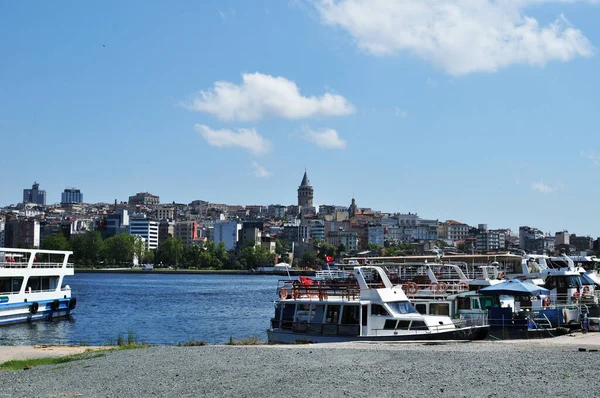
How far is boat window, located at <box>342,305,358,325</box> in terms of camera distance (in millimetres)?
27906

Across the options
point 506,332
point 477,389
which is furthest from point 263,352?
point 506,332

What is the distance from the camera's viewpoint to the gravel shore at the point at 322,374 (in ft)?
48.0

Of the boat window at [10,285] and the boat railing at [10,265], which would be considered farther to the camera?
the boat railing at [10,265]

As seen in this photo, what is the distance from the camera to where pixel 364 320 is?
90.9 feet

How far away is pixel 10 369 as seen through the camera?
19.9 m

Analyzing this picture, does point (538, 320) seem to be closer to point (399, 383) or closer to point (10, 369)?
point (399, 383)

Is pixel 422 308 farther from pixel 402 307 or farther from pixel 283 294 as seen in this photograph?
pixel 283 294

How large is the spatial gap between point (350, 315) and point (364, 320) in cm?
62

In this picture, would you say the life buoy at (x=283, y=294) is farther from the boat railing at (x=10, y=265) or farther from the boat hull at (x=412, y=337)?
the boat railing at (x=10, y=265)

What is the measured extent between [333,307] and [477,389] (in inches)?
566

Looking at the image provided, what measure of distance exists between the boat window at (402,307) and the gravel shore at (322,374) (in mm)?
6665

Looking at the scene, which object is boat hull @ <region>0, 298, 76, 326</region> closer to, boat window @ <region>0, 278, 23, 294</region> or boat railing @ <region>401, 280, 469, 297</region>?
boat window @ <region>0, 278, 23, 294</region>

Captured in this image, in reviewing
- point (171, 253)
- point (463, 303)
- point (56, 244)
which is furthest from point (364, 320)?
point (171, 253)

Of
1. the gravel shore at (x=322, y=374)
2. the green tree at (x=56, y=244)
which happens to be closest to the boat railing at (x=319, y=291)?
the gravel shore at (x=322, y=374)
